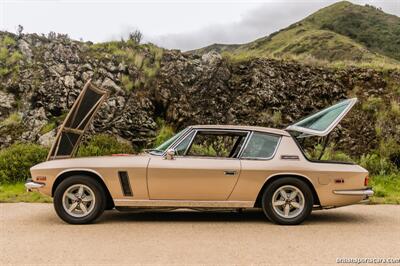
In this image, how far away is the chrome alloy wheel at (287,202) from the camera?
→ 6867 mm

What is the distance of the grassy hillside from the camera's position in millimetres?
49688

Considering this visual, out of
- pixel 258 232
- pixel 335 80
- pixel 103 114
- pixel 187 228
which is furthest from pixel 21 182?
pixel 335 80

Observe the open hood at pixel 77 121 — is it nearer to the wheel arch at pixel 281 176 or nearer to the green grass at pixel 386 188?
the wheel arch at pixel 281 176

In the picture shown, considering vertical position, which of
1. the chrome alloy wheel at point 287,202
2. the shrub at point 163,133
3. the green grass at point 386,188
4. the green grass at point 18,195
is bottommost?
the green grass at point 386,188

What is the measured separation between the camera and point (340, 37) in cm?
5725

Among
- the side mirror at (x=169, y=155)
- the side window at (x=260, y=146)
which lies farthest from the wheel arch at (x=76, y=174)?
the side window at (x=260, y=146)

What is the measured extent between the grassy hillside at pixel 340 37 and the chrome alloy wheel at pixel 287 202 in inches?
1522

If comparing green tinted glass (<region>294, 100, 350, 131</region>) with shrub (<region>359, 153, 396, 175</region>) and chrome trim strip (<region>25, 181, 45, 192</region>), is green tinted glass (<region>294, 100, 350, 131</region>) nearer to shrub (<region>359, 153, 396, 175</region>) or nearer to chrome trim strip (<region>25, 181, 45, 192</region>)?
chrome trim strip (<region>25, 181, 45, 192</region>)

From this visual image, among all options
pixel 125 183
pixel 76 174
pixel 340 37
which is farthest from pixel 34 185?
pixel 340 37

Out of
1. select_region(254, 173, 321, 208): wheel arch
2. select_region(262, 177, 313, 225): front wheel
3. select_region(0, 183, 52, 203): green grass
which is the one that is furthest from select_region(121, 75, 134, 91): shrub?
select_region(262, 177, 313, 225): front wheel

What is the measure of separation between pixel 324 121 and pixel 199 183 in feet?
7.29

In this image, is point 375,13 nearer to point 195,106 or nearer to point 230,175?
point 195,106

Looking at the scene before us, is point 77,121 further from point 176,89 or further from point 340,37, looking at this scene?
point 340,37

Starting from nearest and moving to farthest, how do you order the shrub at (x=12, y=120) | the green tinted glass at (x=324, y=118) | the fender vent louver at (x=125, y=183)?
the fender vent louver at (x=125, y=183) → the green tinted glass at (x=324, y=118) → the shrub at (x=12, y=120)
